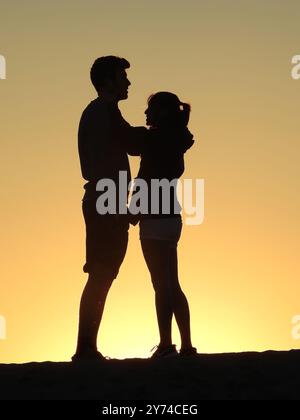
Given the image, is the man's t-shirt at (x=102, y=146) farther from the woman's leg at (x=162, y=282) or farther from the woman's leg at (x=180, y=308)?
the woman's leg at (x=180, y=308)

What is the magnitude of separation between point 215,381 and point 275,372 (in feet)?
1.91

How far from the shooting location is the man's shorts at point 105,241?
42.7 ft

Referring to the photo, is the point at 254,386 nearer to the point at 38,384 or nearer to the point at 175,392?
the point at 175,392

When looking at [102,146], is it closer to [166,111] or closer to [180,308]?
[166,111]

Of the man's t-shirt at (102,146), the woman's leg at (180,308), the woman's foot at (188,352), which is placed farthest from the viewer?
the man's t-shirt at (102,146)

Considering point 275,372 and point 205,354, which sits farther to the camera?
point 205,354

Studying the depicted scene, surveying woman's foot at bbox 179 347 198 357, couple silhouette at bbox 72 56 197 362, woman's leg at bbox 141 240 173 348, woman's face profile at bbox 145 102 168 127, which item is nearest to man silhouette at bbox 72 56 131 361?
couple silhouette at bbox 72 56 197 362

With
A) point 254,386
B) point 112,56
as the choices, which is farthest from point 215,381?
point 112,56

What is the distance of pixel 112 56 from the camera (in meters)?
13.3

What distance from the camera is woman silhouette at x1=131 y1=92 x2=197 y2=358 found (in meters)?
12.9

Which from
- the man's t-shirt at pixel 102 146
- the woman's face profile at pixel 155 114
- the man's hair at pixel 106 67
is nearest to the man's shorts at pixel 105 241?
the man's t-shirt at pixel 102 146

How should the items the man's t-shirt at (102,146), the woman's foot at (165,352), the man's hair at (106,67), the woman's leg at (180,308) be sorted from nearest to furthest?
the woman's foot at (165,352) → the woman's leg at (180,308) → the man's t-shirt at (102,146) → the man's hair at (106,67)

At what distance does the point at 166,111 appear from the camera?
13.0m
